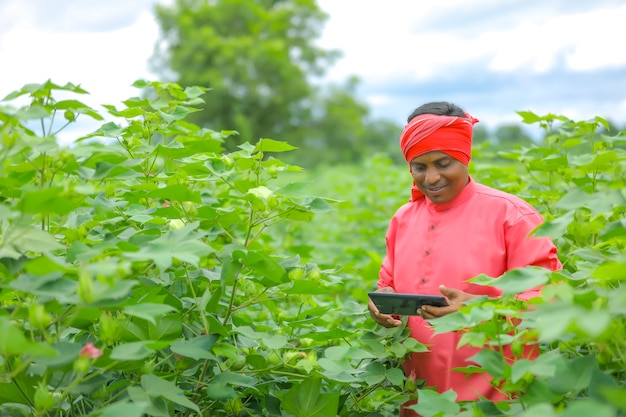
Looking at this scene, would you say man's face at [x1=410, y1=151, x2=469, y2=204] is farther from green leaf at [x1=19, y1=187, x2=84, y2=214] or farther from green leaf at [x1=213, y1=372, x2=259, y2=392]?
green leaf at [x1=19, y1=187, x2=84, y2=214]

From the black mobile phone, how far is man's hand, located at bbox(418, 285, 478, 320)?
0.02 metres

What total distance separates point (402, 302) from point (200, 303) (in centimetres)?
64

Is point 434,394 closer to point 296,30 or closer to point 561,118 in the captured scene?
point 561,118

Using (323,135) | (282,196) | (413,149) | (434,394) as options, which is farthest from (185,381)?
(323,135)

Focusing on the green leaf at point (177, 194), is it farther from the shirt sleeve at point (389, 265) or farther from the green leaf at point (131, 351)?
the shirt sleeve at point (389, 265)

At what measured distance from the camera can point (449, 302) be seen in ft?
7.70

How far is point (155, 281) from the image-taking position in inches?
87.1

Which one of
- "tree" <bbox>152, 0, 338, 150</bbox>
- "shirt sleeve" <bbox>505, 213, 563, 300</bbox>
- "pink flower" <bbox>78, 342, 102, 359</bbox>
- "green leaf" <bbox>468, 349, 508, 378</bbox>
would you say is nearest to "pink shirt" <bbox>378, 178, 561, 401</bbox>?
"shirt sleeve" <bbox>505, 213, 563, 300</bbox>

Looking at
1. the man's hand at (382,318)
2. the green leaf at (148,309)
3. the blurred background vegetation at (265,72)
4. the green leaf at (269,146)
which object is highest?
the blurred background vegetation at (265,72)

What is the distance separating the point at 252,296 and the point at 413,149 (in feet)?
2.47

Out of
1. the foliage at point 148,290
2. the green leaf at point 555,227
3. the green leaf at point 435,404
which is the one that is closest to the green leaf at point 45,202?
the foliage at point 148,290

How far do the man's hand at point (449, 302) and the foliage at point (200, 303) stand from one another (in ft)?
0.54

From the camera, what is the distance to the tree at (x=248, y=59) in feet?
128

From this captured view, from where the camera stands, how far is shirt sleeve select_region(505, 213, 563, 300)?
2438 millimetres
